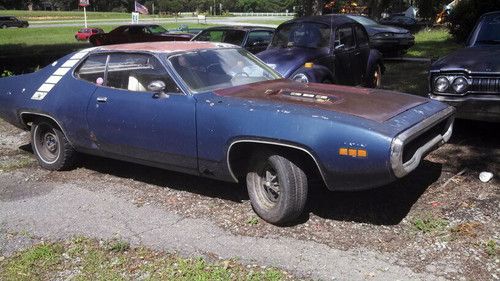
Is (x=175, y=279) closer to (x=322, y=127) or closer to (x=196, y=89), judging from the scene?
(x=322, y=127)

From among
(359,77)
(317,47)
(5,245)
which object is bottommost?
(5,245)

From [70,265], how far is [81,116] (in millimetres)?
2062

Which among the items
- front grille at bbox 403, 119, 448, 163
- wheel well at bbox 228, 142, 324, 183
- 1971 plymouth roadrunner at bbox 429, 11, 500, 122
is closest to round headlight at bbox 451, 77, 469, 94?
1971 plymouth roadrunner at bbox 429, 11, 500, 122

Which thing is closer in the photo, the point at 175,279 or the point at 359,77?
the point at 175,279

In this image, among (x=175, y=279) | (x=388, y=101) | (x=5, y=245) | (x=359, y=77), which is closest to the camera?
(x=175, y=279)

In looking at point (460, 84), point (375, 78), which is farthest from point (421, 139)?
point (375, 78)

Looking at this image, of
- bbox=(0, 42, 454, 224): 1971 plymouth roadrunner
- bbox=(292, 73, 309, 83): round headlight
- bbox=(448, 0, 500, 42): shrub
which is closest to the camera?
bbox=(0, 42, 454, 224): 1971 plymouth roadrunner

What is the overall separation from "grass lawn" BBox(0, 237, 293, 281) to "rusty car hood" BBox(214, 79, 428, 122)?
145 centimetres

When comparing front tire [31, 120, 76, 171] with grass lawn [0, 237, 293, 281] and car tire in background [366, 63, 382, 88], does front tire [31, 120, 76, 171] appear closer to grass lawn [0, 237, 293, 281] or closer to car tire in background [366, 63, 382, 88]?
grass lawn [0, 237, 293, 281]

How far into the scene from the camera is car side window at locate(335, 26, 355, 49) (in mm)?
9008

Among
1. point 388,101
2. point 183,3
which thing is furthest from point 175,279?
point 183,3

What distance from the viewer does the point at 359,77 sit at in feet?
31.8

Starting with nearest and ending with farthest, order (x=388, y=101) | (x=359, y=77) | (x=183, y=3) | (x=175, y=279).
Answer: (x=175, y=279) < (x=388, y=101) < (x=359, y=77) < (x=183, y=3)

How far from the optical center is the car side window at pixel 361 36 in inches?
384
